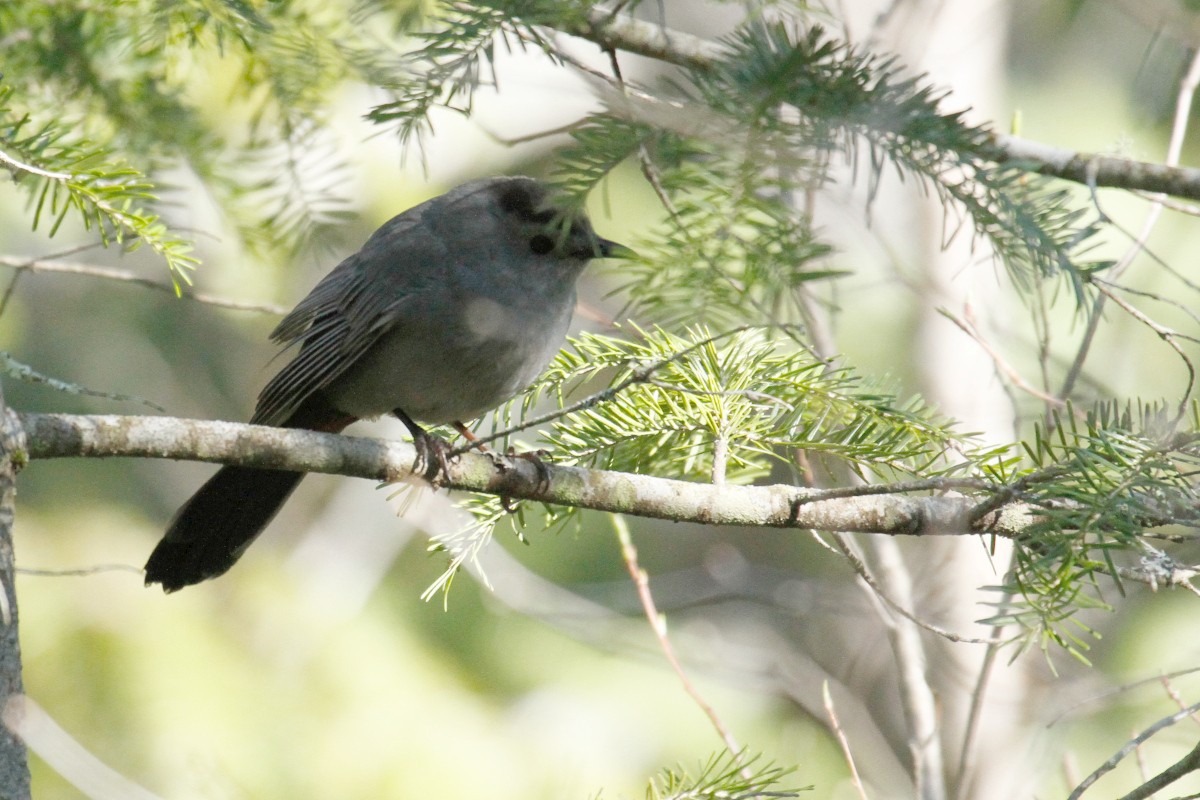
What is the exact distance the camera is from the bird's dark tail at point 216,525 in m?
3.44

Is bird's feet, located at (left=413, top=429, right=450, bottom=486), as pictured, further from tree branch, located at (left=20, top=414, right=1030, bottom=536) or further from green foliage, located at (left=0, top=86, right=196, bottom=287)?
green foliage, located at (left=0, top=86, right=196, bottom=287)

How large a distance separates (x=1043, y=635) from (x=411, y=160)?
5146 mm

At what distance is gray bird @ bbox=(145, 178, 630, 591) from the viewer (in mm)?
3484

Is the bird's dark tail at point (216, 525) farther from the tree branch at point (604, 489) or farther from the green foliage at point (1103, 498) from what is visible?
the green foliage at point (1103, 498)

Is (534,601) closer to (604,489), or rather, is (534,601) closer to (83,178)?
(604,489)

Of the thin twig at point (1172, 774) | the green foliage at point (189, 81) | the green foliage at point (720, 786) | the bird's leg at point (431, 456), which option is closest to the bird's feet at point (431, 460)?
the bird's leg at point (431, 456)

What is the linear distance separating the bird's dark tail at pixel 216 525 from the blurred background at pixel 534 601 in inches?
21.3

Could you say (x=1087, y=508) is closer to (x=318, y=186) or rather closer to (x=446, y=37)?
(x=446, y=37)

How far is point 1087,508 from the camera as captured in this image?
2.04 metres

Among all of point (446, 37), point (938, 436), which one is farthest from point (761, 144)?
point (938, 436)

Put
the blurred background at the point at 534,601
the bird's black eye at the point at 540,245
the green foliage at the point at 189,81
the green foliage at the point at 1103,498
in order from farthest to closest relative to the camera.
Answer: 1. the blurred background at the point at 534,601
2. the bird's black eye at the point at 540,245
3. the green foliage at the point at 189,81
4. the green foliage at the point at 1103,498

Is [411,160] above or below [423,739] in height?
above

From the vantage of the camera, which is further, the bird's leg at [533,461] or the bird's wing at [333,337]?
the bird's wing at [333,337]

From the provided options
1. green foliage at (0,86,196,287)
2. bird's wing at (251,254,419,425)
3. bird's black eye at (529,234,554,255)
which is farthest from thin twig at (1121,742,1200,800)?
bird's wing at (251,254,419,425)
